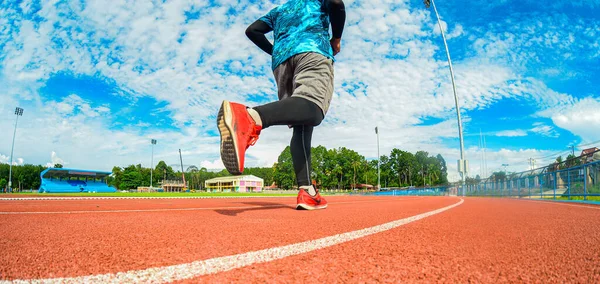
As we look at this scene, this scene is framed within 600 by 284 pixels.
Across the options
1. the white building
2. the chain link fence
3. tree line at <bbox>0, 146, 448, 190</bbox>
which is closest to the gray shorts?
the chain link fence

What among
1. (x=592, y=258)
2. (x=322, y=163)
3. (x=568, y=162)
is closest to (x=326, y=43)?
(x=592, y=258)

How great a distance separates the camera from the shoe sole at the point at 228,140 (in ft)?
6.79

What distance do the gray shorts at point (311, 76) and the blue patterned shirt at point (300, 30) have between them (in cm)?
6

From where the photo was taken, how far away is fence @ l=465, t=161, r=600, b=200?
9.13 metres

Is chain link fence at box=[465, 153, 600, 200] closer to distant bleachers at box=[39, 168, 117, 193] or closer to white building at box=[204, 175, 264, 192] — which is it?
distant bleachers at box=[39, 168, 117, 193]

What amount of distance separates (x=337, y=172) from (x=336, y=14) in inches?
3012

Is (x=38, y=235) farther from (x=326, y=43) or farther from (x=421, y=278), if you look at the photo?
(x=326, y=43)

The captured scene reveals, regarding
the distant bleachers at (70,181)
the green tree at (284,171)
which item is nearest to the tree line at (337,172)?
the green tree at (284,171)

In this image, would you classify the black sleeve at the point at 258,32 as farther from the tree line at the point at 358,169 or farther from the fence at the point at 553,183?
the tree line at the point at 358,169

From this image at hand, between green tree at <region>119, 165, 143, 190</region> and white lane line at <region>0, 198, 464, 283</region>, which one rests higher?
white lane line at <region>0, 198, 464, 283</region>

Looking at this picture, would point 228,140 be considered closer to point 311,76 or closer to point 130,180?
point 311,76

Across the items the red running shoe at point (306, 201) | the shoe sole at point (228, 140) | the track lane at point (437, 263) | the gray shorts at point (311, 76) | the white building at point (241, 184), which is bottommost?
the white building at point (241, 184)

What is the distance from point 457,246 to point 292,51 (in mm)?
2154

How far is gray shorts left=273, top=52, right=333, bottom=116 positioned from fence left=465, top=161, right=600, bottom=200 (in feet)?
31.7
